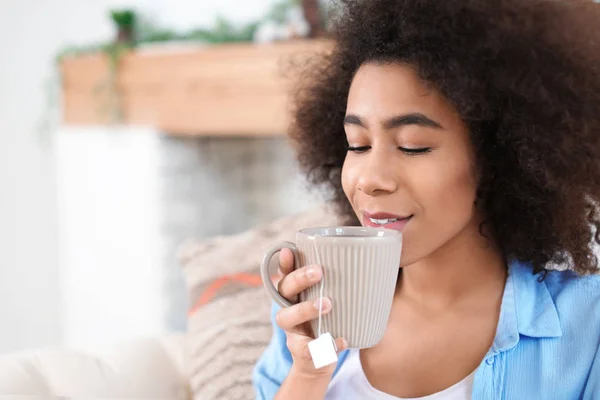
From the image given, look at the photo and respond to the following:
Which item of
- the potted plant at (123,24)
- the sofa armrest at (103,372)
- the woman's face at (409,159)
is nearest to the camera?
the woman's face at (409,159)

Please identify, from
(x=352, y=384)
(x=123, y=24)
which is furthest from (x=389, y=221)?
(x=123, y=24)

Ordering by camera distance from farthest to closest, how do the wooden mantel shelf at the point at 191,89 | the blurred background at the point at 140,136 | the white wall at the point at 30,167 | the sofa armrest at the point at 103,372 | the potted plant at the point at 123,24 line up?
the white wall at the point at 30,167, the potted plant at the point at 123,24, the blurred background at the point at 140,136, the wooden mantel shelf at the point at 191,89, the sofa armrest at the point at 103,372

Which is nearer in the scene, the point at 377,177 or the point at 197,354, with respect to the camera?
the point at 377,177

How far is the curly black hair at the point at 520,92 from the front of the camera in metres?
0.91

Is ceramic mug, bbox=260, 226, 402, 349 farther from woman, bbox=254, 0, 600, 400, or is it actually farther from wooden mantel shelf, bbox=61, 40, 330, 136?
wooden mantel shelf, bbox=61, 40, 330, 136

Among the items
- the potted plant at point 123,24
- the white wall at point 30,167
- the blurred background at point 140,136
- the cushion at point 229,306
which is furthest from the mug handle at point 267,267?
the white wall at point 30,167

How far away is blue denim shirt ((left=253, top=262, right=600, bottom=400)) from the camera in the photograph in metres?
0.95

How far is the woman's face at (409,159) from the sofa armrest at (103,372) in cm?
67

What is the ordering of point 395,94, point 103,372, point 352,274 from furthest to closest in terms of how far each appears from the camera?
point 103,372
point 395,94
point 352,274

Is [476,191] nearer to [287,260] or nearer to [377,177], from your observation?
[377,177]

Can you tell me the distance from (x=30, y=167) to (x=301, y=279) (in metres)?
3.57

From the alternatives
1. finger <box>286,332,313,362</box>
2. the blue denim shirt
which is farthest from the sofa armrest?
the blue denim shirt

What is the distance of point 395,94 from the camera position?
0.93 m

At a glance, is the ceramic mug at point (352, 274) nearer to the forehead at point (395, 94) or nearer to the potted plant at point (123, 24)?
the forehead at point (395, 94)
